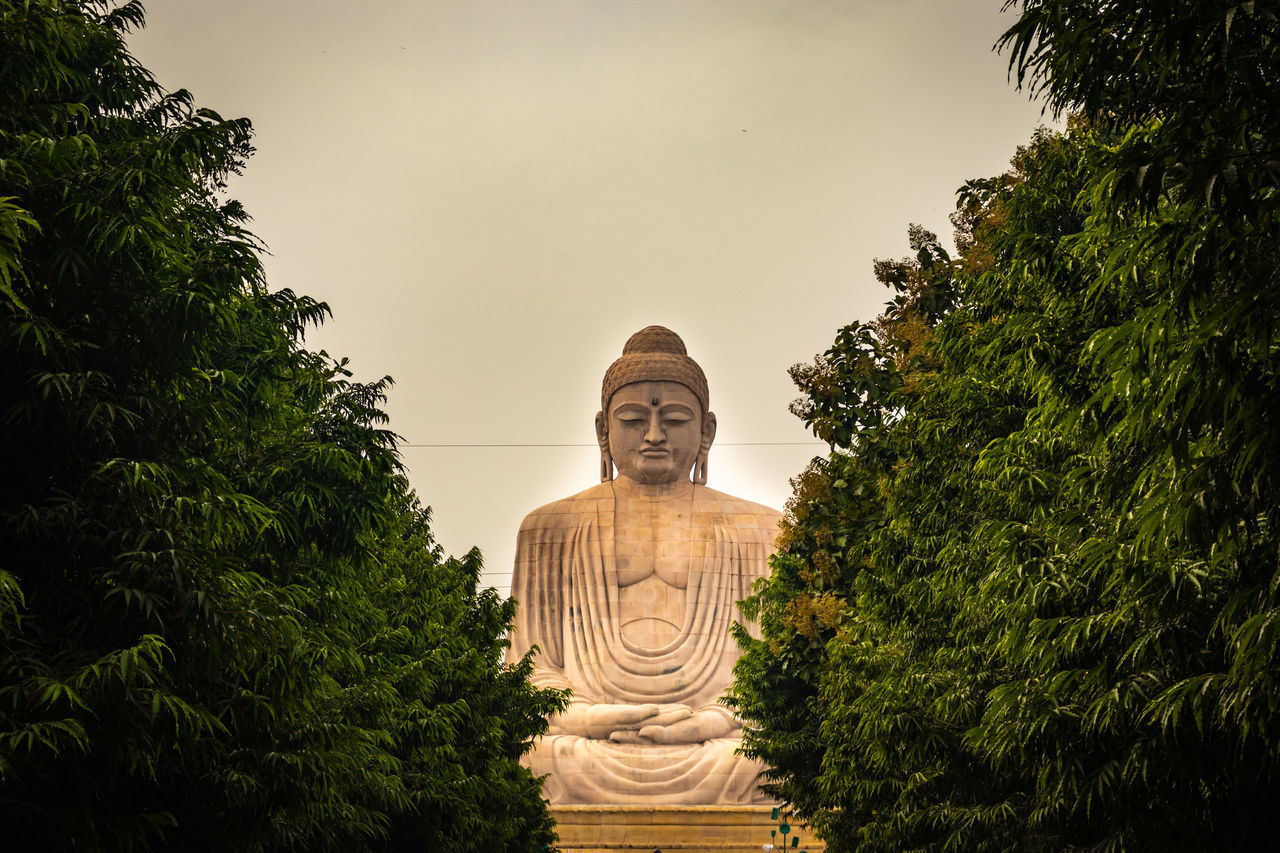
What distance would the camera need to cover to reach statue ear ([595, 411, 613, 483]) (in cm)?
3741

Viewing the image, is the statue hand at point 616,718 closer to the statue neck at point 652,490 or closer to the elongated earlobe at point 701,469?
the statue neck at point 652,490

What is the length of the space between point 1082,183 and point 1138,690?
577 cm

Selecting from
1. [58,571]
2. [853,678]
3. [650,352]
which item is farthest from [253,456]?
[650,352]

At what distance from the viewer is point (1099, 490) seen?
377 inches

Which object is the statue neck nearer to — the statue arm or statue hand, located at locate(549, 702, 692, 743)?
the statue arm

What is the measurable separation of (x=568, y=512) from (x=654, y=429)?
9.62ft

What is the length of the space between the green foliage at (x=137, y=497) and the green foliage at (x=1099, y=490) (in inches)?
195

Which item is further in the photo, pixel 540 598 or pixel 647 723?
pixel 540 598

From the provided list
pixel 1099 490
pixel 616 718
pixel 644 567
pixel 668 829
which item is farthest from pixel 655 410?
pixel 1099 490

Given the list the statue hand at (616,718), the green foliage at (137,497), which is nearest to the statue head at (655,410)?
the statue hand at (616,718)


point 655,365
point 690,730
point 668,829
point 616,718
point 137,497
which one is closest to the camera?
point 137,497

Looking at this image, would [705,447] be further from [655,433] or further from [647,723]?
[647,723]

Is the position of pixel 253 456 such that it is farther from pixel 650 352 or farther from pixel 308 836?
pixel 650 352

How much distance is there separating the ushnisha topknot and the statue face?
0.16 m
